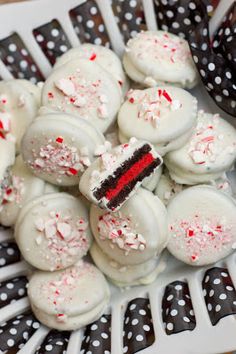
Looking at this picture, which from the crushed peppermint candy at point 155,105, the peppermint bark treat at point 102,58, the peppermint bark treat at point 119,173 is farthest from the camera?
the peppermint bark treat at point 102,58

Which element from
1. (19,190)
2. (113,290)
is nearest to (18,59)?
(19,190)

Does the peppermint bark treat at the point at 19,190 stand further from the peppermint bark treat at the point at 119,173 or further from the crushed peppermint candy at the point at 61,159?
the peppermint bark treat at the point at 119,173

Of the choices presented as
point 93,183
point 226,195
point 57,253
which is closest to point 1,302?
point 57,253

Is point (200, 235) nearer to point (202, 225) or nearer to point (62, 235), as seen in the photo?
point (202, 225)

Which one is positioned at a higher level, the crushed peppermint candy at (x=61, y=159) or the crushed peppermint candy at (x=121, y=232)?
the crushed peppermint candy at (x=61, y=159)

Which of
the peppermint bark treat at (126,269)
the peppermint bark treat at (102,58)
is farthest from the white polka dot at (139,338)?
the peppermint bark treat at (102,58)

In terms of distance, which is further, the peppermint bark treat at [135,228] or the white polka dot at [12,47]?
the white polka dot at [12,47]

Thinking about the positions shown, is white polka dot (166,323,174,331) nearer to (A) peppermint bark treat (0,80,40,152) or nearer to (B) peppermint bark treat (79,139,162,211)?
(B) peppermint bark treat (79,139,162,211)

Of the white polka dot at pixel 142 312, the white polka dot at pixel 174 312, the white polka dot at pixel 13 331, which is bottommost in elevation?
the white polka dot at pixel 142 312
